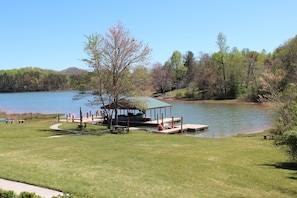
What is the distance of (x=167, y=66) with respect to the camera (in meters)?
114

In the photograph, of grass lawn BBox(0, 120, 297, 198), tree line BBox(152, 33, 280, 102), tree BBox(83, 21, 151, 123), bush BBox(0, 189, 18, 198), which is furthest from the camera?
tree line BBox(152, 33, 280, 102)

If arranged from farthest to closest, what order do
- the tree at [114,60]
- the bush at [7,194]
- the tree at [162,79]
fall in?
the tree at [162,79]
the tree at [114,60]
the bush at [7,194]

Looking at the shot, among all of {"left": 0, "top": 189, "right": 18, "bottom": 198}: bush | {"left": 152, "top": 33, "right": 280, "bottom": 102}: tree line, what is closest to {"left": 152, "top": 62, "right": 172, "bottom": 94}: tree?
{"left": 152, "top": 33, "right": 280, "bottom": 102}: tree line

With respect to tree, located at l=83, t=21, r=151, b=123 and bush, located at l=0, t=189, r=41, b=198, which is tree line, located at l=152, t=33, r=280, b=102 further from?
bush, located at l=0, t=189, r=41, b=198

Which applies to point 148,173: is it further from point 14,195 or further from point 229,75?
point 229,75

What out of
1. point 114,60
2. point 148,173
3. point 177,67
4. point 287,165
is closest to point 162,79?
point 177,67

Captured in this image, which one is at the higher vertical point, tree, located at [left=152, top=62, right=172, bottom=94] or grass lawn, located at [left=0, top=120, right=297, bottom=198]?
tree, located at [left=152, top=62, right=172, bottom=94]

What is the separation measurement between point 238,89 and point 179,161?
2809 inches

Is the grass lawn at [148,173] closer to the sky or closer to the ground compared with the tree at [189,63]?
closer to the ground

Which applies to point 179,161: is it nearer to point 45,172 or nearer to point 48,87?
point 45,172

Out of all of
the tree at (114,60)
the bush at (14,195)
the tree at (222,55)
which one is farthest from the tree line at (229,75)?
the bush at (14,195)

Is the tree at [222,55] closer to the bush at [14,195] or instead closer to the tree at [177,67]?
the tree at [177,67]

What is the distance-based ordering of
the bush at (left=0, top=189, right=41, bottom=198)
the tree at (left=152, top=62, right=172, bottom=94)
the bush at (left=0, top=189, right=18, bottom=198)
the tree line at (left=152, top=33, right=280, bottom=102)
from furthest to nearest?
the tree at (left=152, top=62, right=172, bottom=94) < the tree line at (left=152, top=33, right=280, bottom=102) < the bush at (left=0, top=189, right=18, bottom=198) < the bush at (left=0, top=189, right=41, bottom=198)

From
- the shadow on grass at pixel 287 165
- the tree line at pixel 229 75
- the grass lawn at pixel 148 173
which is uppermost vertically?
the tree line at pixel 229 75
